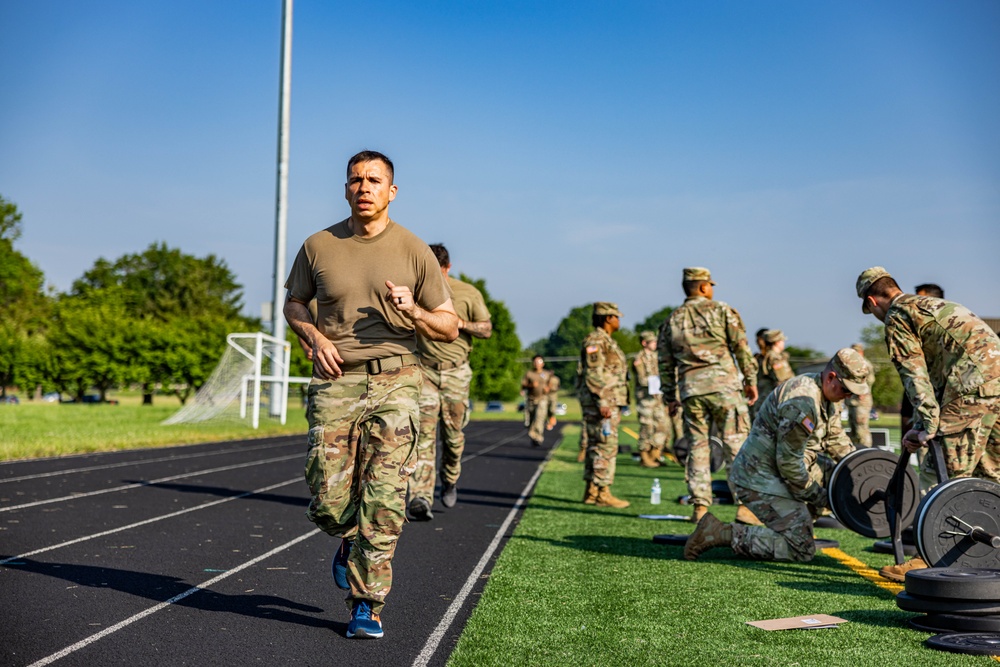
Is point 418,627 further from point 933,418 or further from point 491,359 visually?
point 491,359

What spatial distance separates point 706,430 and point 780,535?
7.66 ft

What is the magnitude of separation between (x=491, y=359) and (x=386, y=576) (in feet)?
278

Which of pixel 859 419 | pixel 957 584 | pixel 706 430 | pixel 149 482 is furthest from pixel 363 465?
pixel 859 419

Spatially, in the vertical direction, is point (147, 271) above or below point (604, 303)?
above

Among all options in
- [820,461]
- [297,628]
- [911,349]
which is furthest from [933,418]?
[297,628]

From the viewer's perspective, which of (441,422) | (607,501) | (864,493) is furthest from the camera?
(607,501)

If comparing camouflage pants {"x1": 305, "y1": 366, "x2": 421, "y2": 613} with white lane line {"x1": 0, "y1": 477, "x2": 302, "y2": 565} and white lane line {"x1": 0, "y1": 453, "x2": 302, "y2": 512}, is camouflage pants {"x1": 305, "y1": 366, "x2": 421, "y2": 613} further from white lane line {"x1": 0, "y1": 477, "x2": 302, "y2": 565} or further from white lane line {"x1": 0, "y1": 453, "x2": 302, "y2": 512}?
white lane line {"x1": 0, "y1": 453, "x2": 302, "y2": 512}

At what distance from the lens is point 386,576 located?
4750 millimetres

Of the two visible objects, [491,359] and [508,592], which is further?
[491,359]

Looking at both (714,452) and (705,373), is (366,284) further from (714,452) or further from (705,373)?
(714,452)

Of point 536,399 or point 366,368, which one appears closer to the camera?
point 366,368

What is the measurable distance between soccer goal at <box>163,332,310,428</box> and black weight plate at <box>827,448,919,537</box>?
73.4 ft

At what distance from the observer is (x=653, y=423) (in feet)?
60.9

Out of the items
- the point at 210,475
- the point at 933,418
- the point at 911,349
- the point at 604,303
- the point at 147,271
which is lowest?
the point at 210,475
